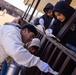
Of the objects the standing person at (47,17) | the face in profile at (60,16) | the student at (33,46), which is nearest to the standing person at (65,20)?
the face in profile at (60,16)

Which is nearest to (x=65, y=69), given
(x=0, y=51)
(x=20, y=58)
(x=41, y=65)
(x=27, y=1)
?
(x=41, y=65)

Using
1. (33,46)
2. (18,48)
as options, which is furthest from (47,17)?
(18,48)

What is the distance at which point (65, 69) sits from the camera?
2.44 metres

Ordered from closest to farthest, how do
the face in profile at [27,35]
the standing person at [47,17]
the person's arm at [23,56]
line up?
the person's arm at [23,56]
the face in profile at [27,35]
the standing person at [47,17]

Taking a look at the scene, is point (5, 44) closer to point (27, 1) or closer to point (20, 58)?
point (20, 58)

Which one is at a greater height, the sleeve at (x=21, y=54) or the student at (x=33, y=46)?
the sleeve at (x=21, y=54)

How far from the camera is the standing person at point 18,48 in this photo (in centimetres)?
266

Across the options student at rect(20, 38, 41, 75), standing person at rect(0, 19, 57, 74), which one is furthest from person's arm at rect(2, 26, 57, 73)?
student at rect(20, 38, 41, 75)

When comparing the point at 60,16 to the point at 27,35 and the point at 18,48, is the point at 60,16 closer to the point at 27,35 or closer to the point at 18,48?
the point at 27,35

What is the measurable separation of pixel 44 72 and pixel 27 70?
78 cm

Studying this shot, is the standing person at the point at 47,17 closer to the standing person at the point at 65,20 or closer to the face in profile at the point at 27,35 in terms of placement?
the standing person at the point at 65,20

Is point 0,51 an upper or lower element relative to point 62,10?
lower

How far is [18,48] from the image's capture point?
266cm

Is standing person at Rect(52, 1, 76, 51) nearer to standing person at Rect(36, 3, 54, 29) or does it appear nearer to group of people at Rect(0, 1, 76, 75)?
group of people at Rect(0, 1, 76, 75)
